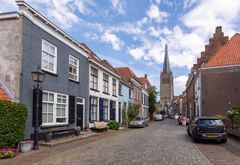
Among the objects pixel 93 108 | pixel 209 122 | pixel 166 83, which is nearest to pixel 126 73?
pixel 93 108

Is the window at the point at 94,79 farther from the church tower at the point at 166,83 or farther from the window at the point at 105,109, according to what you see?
the church tower at the point at 166,83

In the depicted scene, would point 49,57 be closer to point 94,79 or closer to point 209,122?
point 94,79

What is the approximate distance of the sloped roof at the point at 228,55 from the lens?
32844 millimetres

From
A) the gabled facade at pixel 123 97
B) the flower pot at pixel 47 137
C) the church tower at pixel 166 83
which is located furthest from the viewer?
the church tower at pixel 166 83

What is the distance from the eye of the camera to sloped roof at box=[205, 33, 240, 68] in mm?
A: 32844

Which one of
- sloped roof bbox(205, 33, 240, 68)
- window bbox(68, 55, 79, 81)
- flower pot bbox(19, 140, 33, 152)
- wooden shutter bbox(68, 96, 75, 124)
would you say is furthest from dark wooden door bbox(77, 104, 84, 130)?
sloped roof bbox(205, 33, 240, 68)

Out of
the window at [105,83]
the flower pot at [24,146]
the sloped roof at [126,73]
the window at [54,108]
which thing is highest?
the sloped roof at [126,73]

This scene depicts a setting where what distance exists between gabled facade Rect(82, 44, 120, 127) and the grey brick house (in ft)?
5.10

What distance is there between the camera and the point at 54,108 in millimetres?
17156

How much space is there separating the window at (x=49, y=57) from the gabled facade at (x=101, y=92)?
20.4 feet

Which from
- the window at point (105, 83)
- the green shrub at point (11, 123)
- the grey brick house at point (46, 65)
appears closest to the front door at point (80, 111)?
the grey brick house at point (46, 65)

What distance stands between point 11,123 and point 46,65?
17.2ft

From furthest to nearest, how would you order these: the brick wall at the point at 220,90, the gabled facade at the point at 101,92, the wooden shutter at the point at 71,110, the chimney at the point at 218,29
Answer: the chimney at the point at 218,29, the brick wall at the point at 220,90, the gabled facade at the point at 101,92, the wooden shutter at the point at 71,110

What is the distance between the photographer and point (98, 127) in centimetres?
2306
